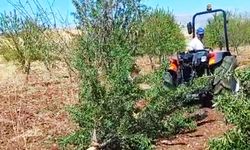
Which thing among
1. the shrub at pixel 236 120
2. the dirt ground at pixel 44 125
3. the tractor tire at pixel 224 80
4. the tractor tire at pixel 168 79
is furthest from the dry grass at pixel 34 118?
the shrub at pixel 236 120

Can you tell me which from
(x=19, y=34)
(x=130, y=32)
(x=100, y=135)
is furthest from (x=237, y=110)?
(x=19, y=34)

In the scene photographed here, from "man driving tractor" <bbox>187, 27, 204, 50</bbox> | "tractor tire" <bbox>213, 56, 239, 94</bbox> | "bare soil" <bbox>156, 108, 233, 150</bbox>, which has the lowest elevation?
"bare soil" <bbox>156, 108, 233, 150</bbox>

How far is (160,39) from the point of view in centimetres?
2678

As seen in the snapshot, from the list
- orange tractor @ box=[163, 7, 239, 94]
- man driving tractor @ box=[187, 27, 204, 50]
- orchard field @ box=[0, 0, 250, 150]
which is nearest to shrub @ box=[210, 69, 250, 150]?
orchard field @ box=[0, 0, 250, 150]

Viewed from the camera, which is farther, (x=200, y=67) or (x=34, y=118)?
(x=34, y=118)

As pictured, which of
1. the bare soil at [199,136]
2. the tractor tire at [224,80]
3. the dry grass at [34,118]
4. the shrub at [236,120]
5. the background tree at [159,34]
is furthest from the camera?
the background tree at [159,34]

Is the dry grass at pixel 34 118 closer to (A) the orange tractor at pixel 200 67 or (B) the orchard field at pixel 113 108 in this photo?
→ (B) the orchard field at pixel 113 108

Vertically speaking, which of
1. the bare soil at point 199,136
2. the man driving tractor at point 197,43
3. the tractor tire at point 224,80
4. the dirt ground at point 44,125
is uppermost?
the man driving tractor at point 197,43

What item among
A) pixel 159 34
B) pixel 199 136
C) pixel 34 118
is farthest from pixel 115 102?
pixel 159 34

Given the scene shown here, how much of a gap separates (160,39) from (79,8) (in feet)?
47.3

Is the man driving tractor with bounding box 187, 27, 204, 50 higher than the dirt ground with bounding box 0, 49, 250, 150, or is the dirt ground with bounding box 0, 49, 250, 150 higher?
the man driving tractor with bounding box 187, 27, 204, 50

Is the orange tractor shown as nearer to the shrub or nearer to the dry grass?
the dry grass

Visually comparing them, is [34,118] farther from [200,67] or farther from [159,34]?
[159,34]

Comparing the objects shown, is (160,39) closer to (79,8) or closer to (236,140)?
(79,8)
